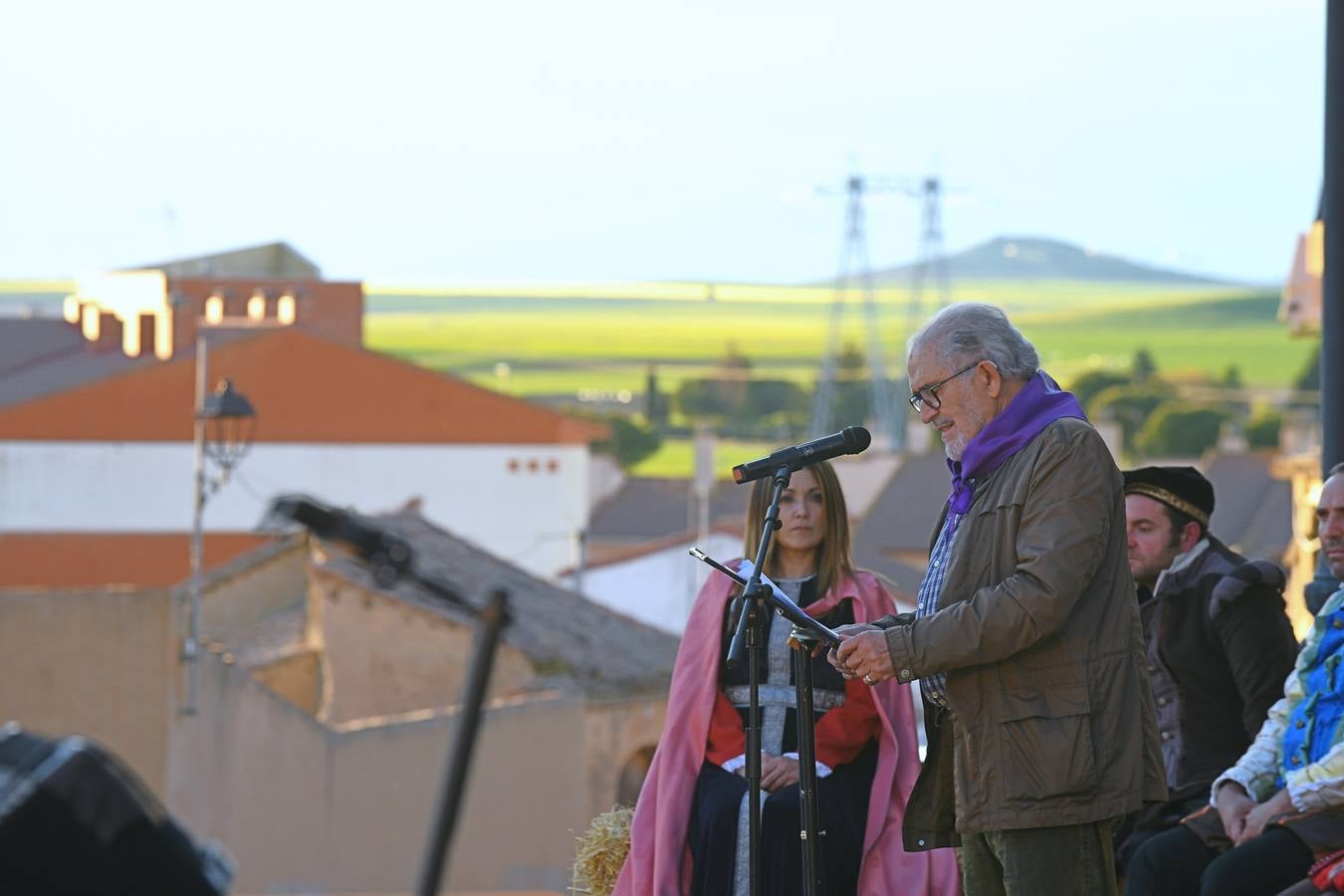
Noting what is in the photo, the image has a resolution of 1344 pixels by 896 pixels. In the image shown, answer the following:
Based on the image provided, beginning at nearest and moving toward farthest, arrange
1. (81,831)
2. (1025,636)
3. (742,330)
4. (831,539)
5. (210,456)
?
(81,831) → (1025,636) → (831,539) → (210,456) → (742,330)

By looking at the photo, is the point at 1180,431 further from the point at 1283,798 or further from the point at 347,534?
the point at 347,534

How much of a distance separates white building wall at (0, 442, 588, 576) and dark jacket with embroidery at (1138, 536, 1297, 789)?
1420 inches

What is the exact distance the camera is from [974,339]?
404 cm

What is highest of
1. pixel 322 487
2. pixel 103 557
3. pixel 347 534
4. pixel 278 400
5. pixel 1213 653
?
pixel 347 534

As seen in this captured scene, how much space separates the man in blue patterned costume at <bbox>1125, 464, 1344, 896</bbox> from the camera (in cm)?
465

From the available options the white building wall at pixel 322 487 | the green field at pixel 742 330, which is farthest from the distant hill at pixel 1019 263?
the white building wall at pixel 322 487

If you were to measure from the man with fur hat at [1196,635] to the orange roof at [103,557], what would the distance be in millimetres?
36902

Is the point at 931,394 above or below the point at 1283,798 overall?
above

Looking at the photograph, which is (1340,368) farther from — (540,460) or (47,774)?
(540,460)

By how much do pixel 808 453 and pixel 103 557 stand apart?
3978cm

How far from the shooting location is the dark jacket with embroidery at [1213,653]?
5.10m

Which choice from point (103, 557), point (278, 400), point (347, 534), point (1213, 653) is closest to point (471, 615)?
point (347, 534)

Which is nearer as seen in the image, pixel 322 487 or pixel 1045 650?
pixel 1045 650

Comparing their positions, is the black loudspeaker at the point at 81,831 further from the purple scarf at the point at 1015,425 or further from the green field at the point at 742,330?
the green field at the point at 742,330
